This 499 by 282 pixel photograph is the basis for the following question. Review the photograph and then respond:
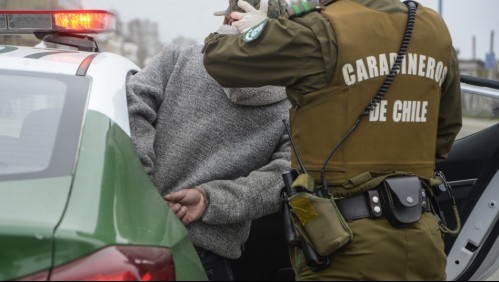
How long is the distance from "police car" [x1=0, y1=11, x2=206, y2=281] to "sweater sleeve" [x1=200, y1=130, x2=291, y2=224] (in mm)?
422

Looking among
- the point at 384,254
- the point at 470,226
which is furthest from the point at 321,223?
the point at 470,226

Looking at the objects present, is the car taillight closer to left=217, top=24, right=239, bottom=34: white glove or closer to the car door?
left=217, top=24, right=239, bottom=34: white glove

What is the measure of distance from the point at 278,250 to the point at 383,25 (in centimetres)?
130

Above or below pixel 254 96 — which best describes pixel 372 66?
above

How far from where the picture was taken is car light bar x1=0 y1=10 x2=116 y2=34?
8.81 ft

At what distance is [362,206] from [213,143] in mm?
→ 625

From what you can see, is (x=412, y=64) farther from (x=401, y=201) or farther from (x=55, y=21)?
(x=55, y=21)

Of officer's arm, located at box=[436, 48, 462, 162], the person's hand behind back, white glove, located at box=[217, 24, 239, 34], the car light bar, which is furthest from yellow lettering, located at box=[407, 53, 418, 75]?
the car light bar

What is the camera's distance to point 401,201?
194cm

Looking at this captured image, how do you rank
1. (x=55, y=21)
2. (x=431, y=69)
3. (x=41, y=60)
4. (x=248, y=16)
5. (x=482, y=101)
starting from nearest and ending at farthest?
(x=431, y=69) → (x=41, y=60) → (x=248, y=16) → (x=55, y=21) → (x=482, y=101)

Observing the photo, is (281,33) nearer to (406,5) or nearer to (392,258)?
(406,5)

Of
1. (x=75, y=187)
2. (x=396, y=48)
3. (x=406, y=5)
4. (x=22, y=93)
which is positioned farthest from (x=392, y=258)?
(x=22, y=93)

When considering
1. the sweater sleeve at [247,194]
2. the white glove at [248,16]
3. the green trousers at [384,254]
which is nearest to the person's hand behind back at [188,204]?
the sweater sleeve at [247,194]

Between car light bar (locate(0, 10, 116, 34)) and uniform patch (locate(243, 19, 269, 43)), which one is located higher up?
uniform patch (locate(243, 19, 269, 43))
